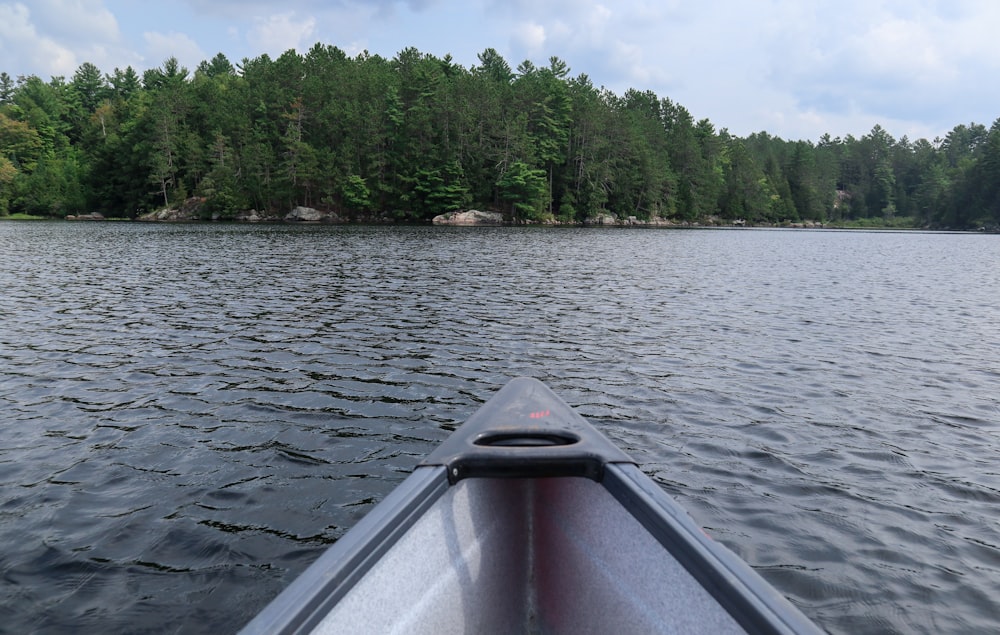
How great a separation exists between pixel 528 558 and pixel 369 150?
74.3m

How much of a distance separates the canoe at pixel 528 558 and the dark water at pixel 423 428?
169cm

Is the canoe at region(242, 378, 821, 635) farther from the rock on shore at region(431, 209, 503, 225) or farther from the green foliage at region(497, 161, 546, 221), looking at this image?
the green foliage at region(497, 161, 546, 221)

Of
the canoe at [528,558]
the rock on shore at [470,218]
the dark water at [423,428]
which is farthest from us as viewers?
the rock on shore at [470,218]

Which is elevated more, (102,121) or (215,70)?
(215,70)

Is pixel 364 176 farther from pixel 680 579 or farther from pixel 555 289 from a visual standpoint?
pixel 680 579

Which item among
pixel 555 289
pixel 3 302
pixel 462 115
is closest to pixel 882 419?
pixel 555 289

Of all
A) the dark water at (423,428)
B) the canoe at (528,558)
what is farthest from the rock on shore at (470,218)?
the canoe at (528,558)

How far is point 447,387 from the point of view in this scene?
26.6ft

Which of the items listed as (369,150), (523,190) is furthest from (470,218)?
(369,150)

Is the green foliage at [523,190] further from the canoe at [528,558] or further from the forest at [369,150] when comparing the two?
the canoe at [528,558]

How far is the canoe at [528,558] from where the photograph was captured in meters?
2.04

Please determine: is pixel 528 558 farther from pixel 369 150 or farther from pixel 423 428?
pixel 369 150

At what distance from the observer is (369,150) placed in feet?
235

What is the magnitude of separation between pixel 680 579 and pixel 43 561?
4.42m
